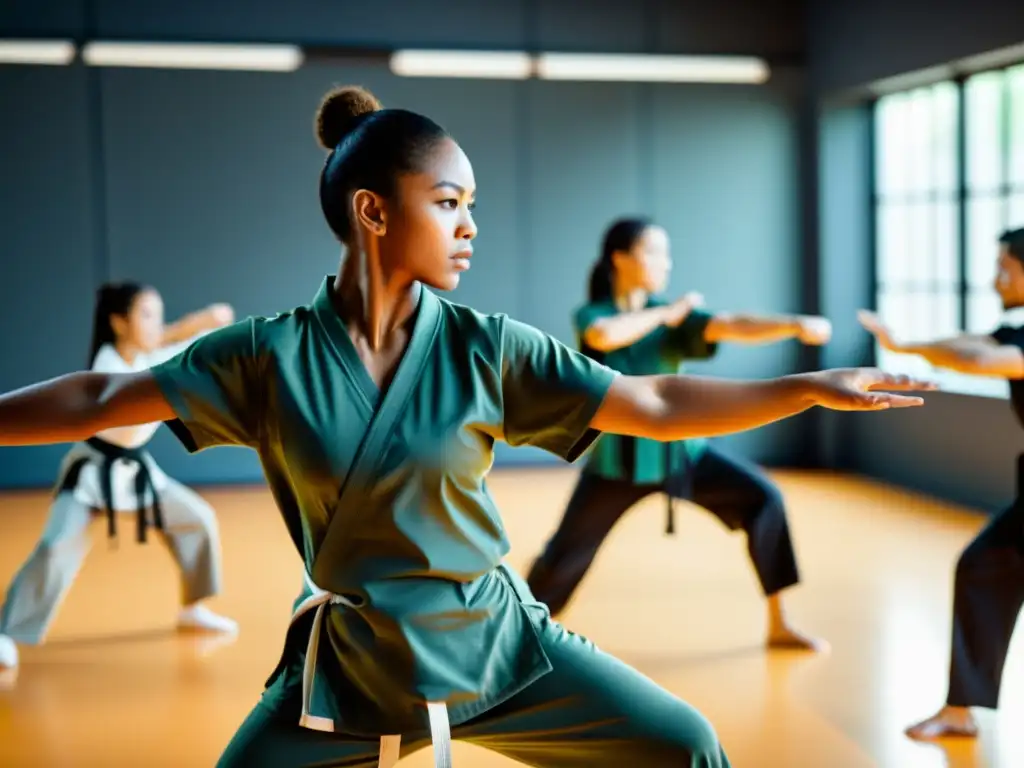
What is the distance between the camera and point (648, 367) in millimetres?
3443

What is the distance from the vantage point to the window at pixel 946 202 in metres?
5.57

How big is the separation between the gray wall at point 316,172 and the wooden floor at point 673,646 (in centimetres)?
152

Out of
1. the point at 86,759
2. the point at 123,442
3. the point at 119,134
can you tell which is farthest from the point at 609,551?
the point at 119,134

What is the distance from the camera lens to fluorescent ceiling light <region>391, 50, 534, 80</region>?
6777 mm

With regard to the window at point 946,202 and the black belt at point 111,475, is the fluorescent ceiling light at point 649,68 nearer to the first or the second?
the window at point 946,202

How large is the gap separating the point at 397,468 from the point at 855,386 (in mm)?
514

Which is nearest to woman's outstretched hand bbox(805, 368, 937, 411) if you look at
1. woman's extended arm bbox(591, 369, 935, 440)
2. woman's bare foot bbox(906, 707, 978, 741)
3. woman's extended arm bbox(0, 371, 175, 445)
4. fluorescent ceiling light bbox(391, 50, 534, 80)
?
woman's extended arm bbox(591, 369, 935, 440)

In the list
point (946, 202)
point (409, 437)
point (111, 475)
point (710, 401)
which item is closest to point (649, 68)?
point (946, 202)

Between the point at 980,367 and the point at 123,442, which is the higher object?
the point at 980,367

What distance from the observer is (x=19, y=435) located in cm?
149

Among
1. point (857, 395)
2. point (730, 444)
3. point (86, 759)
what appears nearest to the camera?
point (857, 395)

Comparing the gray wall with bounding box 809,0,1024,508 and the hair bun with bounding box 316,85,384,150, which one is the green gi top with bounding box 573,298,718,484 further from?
the gray wall with bounding box 809,0,1024,508

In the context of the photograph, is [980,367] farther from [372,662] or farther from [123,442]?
[123,442]

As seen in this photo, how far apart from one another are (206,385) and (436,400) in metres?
0.27
